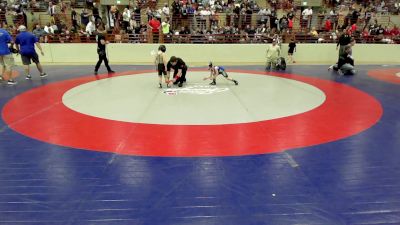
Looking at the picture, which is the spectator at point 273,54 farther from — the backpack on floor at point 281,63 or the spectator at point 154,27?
the spectator at point 154,27

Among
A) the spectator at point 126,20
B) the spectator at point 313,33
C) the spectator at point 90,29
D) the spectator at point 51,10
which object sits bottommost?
the spectator at point 313,33

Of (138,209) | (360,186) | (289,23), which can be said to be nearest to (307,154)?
(360,186)

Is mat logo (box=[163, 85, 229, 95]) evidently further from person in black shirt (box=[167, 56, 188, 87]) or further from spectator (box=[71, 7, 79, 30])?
spectator (box=[71, 7, 79, 30])

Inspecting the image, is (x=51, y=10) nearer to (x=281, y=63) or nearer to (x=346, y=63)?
(x=281, y=63)

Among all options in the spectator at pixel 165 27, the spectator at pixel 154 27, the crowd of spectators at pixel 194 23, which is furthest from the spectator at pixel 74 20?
the spectator at pixel 165 27

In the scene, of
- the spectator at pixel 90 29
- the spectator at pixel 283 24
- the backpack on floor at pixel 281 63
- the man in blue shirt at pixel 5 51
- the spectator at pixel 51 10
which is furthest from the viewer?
the spectator at pixel 51 10

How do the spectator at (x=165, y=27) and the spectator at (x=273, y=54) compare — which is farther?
the spectator at (x=165, y=27)

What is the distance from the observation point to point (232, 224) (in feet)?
11.1

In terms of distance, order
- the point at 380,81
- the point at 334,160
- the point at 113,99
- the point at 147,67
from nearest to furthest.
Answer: the point at 334,160, the point at 113,99, the point at 380,81, the point at 147,67

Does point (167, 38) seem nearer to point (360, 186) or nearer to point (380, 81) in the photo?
point (380, 81)

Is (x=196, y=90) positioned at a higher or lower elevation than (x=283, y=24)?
lower

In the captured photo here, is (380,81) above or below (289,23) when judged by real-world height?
below

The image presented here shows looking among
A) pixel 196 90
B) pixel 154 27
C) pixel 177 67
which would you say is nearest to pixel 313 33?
pixel 154 27

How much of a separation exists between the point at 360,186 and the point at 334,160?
2.62 ft
